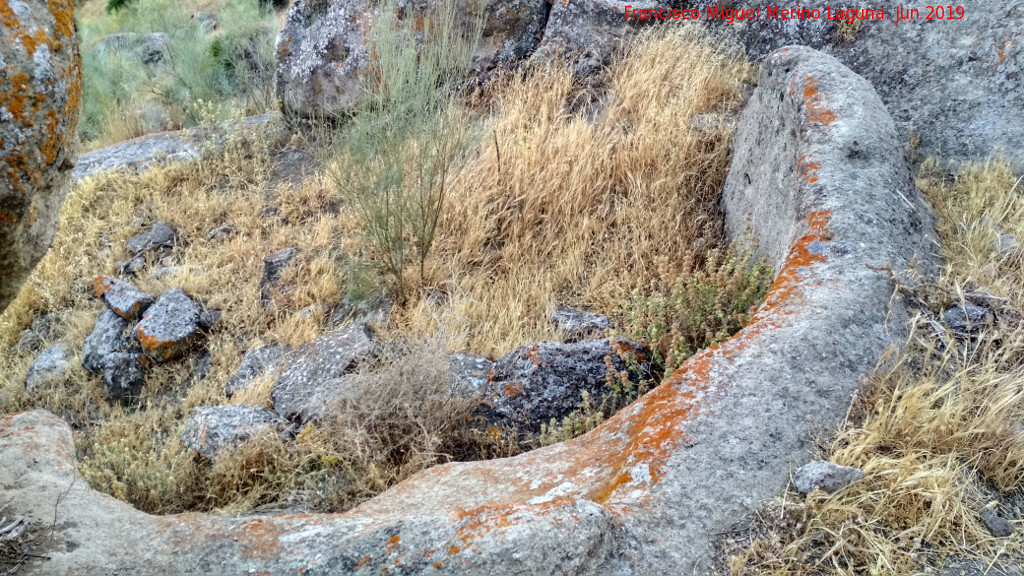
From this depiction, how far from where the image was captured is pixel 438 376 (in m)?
3.72

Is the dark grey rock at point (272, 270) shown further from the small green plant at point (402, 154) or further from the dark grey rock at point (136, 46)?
the dark grey rock at point (136, 46)

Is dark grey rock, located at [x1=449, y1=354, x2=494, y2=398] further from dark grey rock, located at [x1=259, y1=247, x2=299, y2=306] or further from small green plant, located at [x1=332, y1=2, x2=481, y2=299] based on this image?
dark grey rock, located at [x1=259, y1=247, x2=299, y2=306]

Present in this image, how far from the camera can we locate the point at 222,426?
3691 mm

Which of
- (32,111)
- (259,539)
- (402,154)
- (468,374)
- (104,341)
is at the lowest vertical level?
(104,341)

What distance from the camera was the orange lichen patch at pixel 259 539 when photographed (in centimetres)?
204

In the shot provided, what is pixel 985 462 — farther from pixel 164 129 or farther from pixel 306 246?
pixel 164 129

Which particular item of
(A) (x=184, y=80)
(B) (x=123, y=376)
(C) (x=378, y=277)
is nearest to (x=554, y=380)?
(C) (x=378, y=277)

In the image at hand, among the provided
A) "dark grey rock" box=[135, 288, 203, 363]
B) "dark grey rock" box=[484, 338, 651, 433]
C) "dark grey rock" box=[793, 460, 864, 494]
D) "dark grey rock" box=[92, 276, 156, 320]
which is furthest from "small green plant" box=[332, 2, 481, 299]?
"dark grey rock" box=[793, 460, 864, 494]

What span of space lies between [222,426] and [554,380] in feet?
5.53

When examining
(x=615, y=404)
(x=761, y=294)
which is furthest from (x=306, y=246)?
(x=761, y=294)

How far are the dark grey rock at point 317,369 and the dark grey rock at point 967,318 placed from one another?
9.26 ft

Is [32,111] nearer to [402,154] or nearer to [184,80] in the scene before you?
[402,154]

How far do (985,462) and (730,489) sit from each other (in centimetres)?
82

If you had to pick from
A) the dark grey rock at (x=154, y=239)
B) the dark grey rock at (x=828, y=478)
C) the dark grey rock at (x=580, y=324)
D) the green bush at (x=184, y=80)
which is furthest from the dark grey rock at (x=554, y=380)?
the green bush at (x=184, y=80)
